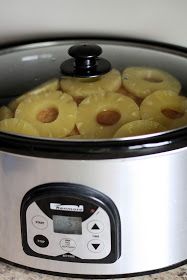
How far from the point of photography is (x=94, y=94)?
0.99 m

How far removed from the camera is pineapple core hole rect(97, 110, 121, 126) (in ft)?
3.08

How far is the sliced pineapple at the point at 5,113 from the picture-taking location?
37.6 inches

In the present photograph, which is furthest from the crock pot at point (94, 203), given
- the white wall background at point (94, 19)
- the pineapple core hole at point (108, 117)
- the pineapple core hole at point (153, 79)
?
the white wall background at point (94, 19)

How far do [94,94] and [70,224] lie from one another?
23 cm

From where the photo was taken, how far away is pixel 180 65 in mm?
1089

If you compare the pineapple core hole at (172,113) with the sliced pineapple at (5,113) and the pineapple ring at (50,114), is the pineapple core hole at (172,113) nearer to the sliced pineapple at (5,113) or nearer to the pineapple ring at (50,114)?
the pineapple ring at (50,114)

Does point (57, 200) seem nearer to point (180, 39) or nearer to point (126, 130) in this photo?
point (126, 130)

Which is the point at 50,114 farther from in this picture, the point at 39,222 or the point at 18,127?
the point at 39,222

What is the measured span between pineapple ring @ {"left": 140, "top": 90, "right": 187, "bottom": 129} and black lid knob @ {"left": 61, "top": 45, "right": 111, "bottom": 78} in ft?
0.34

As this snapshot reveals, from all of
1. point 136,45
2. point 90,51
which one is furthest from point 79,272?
point 136,45

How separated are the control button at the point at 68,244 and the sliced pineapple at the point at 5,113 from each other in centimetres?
22

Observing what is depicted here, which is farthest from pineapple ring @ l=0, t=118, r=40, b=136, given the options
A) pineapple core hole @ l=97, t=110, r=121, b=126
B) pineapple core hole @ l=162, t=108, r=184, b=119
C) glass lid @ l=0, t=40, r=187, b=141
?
pineapple core hole @ l=162, t=108, r=184, b=119

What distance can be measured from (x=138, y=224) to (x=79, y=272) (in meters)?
0.13

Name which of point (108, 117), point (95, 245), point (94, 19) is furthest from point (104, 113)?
point (94, 19)
